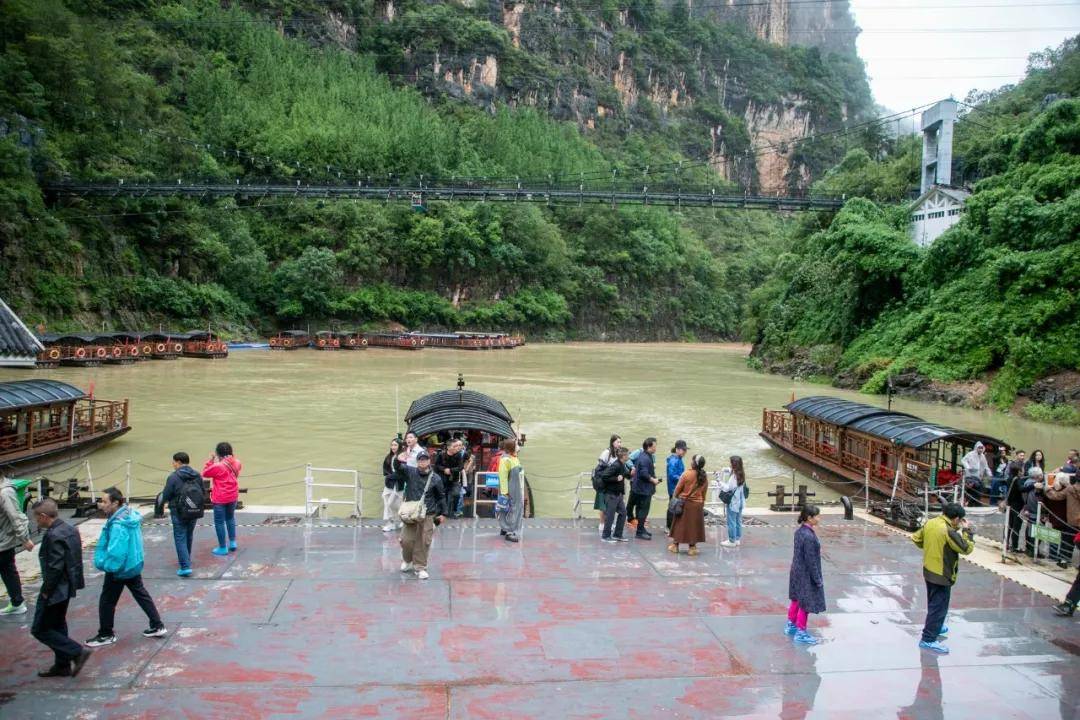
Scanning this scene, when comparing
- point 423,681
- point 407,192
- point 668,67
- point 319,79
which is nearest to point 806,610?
point 423,681

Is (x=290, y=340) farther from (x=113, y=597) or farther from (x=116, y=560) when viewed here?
(x=116, y=560)

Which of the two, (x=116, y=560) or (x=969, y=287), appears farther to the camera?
(x=969, y=287)

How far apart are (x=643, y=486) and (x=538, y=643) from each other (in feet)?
12.9

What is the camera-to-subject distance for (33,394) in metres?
18.0

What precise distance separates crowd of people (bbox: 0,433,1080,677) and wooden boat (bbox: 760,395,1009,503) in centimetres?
207

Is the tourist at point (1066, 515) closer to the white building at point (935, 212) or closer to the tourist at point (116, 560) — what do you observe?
the tourist at point (116, 560)

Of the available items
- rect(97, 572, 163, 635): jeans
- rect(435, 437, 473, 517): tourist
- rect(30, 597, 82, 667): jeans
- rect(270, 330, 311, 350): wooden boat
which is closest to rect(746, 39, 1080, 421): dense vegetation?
rect(435, 437, 473, 517): tourist

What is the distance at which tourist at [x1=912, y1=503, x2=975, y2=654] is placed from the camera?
7.00 meters

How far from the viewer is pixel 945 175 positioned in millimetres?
47438

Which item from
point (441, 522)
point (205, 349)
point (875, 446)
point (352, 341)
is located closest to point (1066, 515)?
point (875, 446)

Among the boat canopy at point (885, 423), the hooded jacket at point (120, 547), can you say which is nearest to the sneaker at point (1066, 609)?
the boat canopy at point (885, 423)

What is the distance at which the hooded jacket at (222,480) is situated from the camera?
917cm

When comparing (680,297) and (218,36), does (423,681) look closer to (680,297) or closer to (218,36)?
(680,297)

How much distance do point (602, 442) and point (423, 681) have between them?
17.1 m
